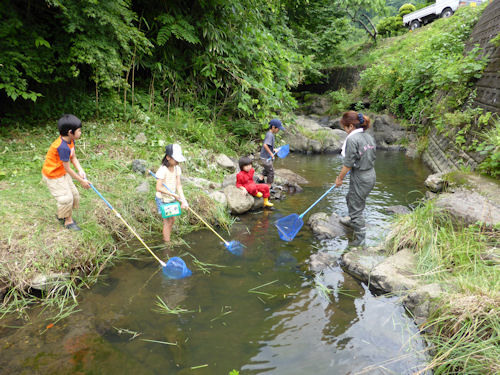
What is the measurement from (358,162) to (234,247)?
7.68 ft

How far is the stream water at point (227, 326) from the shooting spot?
273cm

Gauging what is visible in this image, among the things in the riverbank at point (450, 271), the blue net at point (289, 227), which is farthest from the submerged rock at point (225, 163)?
the riverbank at point (450, 271)

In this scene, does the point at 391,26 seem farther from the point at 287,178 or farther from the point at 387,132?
the point at 287,178

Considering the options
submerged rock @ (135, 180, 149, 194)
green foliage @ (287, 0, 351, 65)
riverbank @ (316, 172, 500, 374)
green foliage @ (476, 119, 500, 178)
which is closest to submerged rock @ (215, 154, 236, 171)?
submerged rock @ (135, 180, 149, 194)

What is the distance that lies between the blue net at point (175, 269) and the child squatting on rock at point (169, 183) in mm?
899

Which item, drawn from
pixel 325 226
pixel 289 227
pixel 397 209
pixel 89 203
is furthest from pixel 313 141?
pixel 89 203

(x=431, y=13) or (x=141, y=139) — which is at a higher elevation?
(x=431, y=13)

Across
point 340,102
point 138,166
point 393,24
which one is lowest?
point 138,166

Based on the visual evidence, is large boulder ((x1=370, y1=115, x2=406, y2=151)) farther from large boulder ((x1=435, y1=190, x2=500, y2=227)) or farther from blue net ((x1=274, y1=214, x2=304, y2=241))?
blue net ((x1=274, y1=214, x2=304, y2=241))

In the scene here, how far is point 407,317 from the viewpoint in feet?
10.8

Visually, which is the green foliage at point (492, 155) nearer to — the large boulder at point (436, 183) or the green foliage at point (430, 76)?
the large boulder at point (436, 183)

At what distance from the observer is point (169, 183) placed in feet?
15.4

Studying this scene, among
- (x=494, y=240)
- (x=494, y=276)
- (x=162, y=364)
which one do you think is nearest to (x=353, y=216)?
(x=494, y=240)

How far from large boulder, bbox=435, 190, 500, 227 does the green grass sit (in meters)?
0.11
